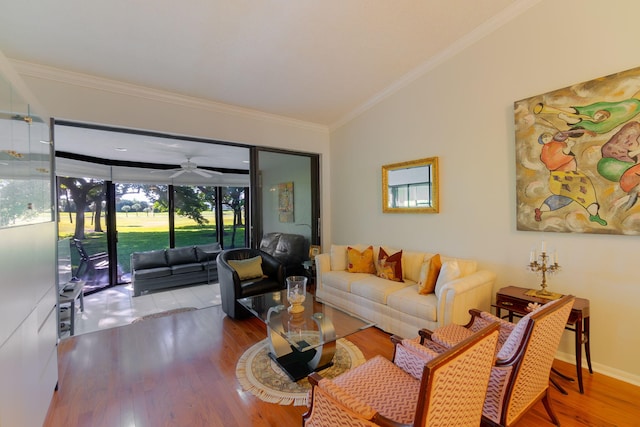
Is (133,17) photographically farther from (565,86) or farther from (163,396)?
(565,86)

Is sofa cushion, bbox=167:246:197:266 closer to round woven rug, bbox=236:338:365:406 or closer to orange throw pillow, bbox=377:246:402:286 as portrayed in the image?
round woven rug, bbox=236:338:365:406

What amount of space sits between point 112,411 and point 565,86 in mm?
4513

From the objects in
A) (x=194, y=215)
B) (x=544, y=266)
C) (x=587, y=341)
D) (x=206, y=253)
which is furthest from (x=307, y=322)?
(x=194, y=215)

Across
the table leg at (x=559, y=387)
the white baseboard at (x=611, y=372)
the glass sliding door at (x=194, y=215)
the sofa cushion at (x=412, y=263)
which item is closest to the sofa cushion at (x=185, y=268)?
the glass sliding door at (x=194, y=215)

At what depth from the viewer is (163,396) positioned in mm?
2137

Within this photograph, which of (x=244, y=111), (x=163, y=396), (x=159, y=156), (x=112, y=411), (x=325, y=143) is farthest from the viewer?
(x=159, y=156)

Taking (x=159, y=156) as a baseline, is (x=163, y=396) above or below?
below

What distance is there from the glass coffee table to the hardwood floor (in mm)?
420

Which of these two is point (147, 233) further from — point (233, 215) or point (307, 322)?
point (307, 322)

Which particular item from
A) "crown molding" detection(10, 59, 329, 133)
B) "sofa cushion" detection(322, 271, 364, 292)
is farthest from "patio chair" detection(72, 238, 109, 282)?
"sofa cushion" detection(322, 271, 364, 292)

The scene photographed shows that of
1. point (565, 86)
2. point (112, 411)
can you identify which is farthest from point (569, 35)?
point (112, 411)

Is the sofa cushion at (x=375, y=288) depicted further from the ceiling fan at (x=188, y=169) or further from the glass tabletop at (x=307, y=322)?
the ceiling fan at (x=188, y=169)

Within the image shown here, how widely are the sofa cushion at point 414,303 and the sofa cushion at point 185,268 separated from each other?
4.21 metres

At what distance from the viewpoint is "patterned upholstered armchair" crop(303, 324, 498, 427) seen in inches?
40.2
